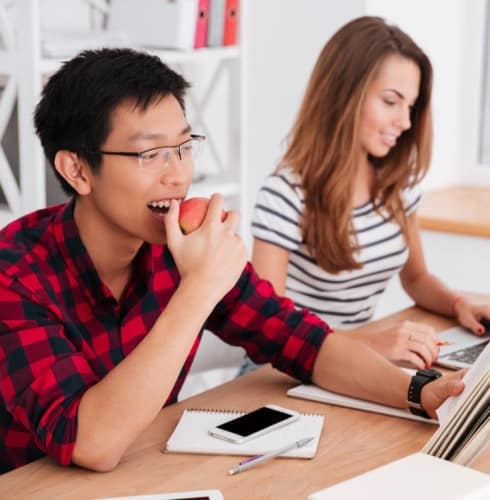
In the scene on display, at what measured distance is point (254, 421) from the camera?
55.4 inches

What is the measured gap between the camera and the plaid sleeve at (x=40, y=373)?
127 cm

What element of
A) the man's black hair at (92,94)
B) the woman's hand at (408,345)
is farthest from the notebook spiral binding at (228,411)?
the man's black hair at (92,94)

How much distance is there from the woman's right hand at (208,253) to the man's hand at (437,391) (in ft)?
1.10

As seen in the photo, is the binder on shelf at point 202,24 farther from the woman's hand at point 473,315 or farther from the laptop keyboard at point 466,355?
the laptop keyboard at point 466,355

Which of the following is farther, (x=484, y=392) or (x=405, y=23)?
(x=405, y=23)

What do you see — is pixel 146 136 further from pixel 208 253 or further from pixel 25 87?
pixel 25 87

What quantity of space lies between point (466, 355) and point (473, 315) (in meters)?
0.24

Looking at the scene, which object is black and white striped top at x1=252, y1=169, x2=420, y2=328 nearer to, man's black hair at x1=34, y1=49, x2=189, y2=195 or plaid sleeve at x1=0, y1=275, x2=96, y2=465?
man's black hair at x1=34, y1=49, x2=189, y2=195

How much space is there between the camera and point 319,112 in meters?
2.19

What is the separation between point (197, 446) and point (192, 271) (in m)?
0.23

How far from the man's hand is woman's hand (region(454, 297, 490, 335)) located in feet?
1.67

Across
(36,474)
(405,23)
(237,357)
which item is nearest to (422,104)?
(237,357)

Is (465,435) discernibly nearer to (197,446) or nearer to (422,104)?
(197,446)

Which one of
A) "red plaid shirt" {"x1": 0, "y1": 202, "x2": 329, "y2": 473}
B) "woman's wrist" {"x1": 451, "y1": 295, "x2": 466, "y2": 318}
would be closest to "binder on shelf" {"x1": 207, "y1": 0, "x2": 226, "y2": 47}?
"woman's wrist" {"x1": 451, "y1": 295, "x2": 466, "y2": 318}
